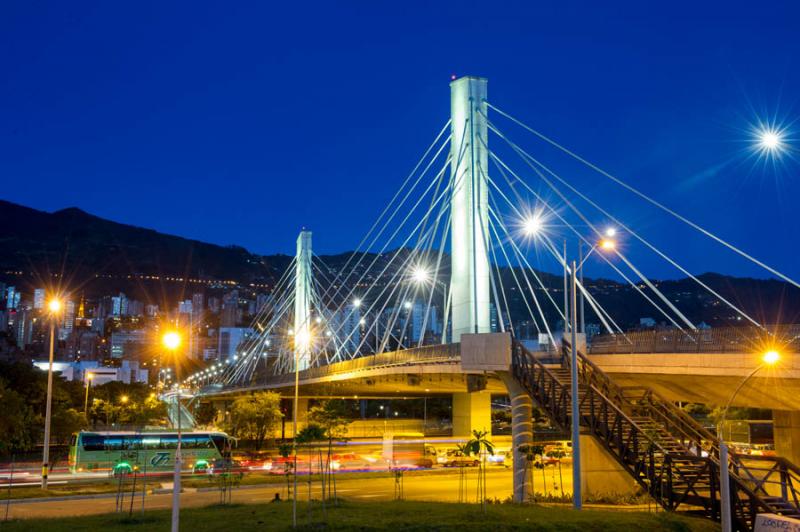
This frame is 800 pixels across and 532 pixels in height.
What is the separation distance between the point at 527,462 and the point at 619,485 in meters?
3.34

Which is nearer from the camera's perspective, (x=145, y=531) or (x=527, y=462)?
(x=145, y=531)

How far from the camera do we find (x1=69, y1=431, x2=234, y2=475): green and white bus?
131 ft

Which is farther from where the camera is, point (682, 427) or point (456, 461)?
point (456, 461)

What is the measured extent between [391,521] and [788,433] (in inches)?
811

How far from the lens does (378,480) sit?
36.9 metres

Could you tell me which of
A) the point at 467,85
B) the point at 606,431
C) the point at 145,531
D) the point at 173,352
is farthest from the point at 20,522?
the point at 467,85

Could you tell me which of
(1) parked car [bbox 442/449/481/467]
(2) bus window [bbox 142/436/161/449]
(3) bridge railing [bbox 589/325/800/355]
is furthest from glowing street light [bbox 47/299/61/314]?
(1) parked car [bbox 442/449/481/467]

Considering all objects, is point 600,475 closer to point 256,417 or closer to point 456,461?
point 456,461

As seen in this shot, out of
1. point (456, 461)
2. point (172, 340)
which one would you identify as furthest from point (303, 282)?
point (172, 340)

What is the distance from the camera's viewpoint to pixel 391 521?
53.8 ft

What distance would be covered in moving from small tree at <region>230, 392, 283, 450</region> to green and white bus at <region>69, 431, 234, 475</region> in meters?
11.8

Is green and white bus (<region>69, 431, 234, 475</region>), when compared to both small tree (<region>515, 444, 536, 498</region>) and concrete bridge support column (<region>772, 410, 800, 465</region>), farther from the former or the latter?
concrete bridge support column (<region>772, 410, 800, 465</region>)

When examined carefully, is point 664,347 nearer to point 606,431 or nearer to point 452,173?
point 606,431

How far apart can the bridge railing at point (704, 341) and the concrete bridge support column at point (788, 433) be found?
291 inches
